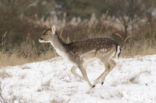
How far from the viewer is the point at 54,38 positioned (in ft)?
22.0

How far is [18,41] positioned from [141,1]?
7.77 meters

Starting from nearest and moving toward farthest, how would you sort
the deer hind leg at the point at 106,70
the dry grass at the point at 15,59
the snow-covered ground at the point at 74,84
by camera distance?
the snow-covered ground at the point at 74,84 < the deer hind leg at the point at 106,70 < the dry grass at the point at 15,59

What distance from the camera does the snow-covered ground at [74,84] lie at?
527 cm

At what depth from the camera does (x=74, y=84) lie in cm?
650

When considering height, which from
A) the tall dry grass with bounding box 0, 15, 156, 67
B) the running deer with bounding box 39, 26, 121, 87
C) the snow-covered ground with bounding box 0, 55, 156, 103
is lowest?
the tall dry grass with bounding box 0, 15, 156, 67

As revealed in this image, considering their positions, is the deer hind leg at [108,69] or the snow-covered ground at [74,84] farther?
the deer hind leg at [108,69]

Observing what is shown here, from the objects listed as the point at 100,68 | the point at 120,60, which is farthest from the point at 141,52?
the point at 100,68

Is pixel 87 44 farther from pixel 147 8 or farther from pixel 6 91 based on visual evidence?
pixel 147 8

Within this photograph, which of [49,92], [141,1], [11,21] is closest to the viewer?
[49,92]

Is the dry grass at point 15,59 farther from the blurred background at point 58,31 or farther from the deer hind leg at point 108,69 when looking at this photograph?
the deer hind leg at point 108,69

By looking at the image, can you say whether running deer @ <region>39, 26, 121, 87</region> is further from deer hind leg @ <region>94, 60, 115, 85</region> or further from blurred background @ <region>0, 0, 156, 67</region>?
blurred background @ <region>0, 0, 156, 67</region>

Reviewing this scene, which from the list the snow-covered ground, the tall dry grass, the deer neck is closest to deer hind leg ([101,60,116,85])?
the snow-covered ground

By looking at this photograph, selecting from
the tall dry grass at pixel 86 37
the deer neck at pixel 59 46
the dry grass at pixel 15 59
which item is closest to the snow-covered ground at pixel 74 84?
the deer neck at pixel 59 46

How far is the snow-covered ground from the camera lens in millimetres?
5266
